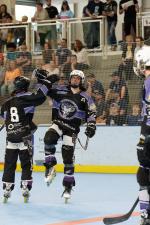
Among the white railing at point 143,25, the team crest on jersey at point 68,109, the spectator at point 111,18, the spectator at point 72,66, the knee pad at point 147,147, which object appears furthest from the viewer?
the spectator at point 111,18

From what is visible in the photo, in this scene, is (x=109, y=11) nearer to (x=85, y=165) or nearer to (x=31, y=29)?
(x=31, y=29)

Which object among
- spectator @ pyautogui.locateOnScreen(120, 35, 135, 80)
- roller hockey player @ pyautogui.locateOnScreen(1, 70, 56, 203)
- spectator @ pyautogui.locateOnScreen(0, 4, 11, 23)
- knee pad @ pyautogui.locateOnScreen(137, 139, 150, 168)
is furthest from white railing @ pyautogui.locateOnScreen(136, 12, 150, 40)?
knee pad @ pyautogui.locateOnScreen(137, 139, 150, 168)

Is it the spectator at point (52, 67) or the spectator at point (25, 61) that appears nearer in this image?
the spectator at point (52, 67)

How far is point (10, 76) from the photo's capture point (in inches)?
505

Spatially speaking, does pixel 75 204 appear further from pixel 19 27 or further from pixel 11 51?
pixel 19 27

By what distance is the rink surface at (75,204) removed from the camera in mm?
6613

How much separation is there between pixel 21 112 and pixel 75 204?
1.29 meters

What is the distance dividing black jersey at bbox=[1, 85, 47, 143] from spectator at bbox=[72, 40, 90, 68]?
4716 millimetres

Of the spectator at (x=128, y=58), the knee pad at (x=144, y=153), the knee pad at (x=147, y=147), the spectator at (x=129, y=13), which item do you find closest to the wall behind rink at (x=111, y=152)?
the spectator at (x=128, y=58)

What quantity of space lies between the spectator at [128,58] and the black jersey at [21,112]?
12.9 ft

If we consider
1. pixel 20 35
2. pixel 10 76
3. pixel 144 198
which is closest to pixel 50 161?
pixel 144 198

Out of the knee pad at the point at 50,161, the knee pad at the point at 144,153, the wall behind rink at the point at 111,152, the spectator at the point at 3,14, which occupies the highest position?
the spectator at the point at 3,14

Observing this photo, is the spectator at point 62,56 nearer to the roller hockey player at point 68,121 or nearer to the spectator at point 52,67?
the spectator at point 52,67

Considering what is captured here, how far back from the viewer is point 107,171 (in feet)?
38.8
